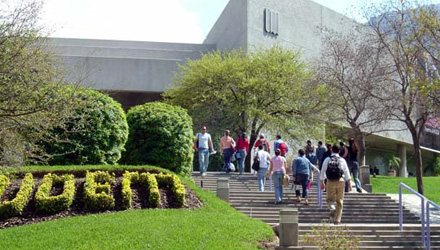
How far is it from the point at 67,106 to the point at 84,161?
762cm

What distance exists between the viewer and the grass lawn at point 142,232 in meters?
10.6

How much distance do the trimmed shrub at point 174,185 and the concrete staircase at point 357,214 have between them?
2.31 m

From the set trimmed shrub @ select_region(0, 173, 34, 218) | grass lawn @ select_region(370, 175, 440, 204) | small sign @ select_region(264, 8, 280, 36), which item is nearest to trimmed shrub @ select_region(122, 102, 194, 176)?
trimmed shrub @ select_region(0, 173, 34, 218)

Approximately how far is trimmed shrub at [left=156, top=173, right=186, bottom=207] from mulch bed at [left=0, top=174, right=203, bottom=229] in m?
0.14

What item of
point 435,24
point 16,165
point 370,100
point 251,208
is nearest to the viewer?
point 16,165

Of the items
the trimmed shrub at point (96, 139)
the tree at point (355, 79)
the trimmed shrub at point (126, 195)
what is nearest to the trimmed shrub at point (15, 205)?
the trimmed shrub at point (126, 195)

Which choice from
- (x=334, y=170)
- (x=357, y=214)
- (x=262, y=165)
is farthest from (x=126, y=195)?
(x=357, y=214)

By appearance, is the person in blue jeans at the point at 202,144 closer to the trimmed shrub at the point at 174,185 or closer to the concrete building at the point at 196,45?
the trimmed shrub at the point at 174,185

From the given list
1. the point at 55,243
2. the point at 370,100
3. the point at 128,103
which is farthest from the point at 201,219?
the point at 128,103

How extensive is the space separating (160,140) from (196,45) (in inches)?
1004

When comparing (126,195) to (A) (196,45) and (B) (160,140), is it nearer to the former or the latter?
(B) (160,140)

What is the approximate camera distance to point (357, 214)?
17.4 meters

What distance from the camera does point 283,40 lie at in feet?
126

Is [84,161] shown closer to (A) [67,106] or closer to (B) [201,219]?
(B) [201,219]
